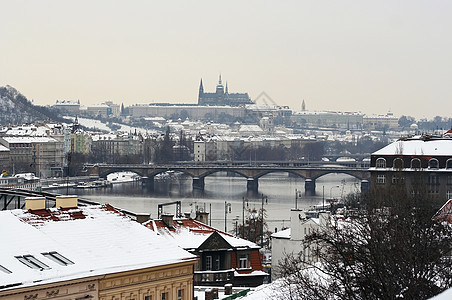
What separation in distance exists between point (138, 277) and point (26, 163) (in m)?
70.2

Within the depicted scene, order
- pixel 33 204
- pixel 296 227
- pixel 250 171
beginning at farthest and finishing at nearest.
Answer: pixel 250 171 < pixel 296 227 < pixel 33 204

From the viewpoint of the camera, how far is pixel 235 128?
176 metres

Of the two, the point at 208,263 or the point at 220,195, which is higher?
the point at 208,263

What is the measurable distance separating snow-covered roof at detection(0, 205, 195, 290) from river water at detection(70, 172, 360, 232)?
21228 millimetres

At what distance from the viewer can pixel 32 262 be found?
432 inches

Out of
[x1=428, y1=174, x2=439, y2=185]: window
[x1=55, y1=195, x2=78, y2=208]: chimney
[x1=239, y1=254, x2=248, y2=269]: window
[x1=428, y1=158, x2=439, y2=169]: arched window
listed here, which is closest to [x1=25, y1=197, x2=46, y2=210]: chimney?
[x1=55, y1=195, x2=78, y2=208]: chimney

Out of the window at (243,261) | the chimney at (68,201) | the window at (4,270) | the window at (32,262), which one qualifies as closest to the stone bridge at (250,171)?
the window at (243,261)

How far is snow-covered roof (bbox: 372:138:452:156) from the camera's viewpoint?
4097 cm

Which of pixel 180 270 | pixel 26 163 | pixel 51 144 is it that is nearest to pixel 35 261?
pixel 180 270

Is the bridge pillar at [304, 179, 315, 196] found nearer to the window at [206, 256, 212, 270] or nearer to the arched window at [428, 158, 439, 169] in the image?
the arched window at [428, 158, 439, 169]

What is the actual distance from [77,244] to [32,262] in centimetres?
120

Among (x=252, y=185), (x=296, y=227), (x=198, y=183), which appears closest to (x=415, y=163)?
(x=296, y=227)

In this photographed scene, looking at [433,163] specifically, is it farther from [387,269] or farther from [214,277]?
[387,269]

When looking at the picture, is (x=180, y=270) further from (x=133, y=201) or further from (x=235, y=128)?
Result: (x=235, y=128)
